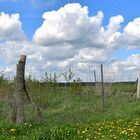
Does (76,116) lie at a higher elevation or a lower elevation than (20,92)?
lower

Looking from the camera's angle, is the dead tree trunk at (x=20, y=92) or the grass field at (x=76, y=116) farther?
the dead tree trunk at (x=20, y=92)

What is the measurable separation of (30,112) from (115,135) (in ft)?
22.0

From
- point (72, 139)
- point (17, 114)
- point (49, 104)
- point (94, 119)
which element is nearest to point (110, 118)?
point (94, 119)

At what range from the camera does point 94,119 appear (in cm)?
1385

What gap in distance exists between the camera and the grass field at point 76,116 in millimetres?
10602

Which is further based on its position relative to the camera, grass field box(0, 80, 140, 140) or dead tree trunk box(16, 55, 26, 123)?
dead tree trunk box(16, 55, 26, 123)

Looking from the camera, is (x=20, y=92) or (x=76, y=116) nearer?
(x=20, y=92)

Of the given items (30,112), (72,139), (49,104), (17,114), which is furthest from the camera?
(49,104)

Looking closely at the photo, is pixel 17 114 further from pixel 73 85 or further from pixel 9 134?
A: pixel 73 85

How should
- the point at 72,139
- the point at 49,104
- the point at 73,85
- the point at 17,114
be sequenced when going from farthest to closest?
the point at 73,85
the point at 49,104
the point at 17,114
the point at 72,139

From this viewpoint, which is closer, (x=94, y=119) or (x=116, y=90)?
(x=94, y=119)

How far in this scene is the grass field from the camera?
10.6 meters

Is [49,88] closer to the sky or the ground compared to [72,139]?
closer to the sky

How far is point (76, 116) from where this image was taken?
15.3 metres
